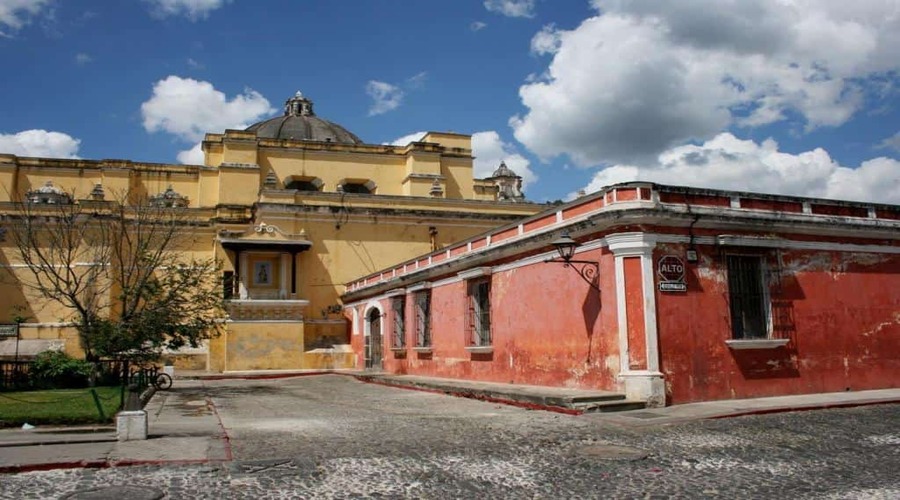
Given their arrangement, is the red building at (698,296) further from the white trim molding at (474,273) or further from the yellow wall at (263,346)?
the yellow wall at (263,346)

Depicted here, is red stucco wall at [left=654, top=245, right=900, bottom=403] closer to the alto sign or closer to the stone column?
the alto sign

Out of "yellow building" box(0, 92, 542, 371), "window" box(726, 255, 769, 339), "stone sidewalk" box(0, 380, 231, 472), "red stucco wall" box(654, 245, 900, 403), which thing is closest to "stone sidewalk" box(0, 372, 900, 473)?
"stone sidewalk" box(0, 380, 231, 472)

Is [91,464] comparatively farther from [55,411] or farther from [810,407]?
[810,407]

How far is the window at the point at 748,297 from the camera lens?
12734 millimetres

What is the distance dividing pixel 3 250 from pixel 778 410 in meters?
29.9

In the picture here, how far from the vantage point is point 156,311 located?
1845 cm

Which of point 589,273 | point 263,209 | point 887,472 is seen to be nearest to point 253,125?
point 263,209

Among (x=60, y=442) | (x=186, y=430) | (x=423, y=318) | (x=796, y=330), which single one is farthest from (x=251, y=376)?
(x=796, y=330)

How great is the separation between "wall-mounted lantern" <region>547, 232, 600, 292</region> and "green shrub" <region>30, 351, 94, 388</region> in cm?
1172

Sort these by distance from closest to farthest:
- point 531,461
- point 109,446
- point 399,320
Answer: point 531,461 < point 109,446 < point 399,320

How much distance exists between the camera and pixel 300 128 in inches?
1449

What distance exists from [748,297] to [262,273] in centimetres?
1995

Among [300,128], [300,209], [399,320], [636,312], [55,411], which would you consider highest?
[300,128]

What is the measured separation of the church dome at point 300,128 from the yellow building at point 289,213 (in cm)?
11
